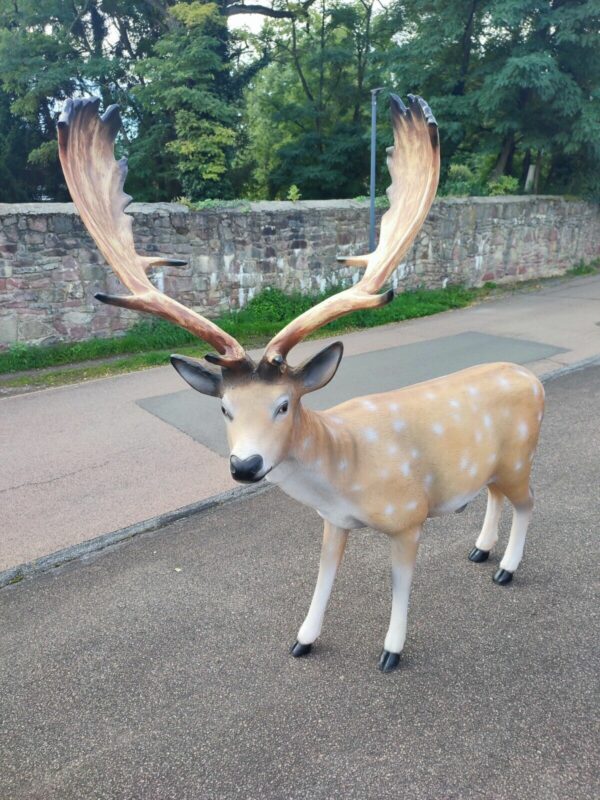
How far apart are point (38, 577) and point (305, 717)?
2279 mm

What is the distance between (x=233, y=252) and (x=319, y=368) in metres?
8.29

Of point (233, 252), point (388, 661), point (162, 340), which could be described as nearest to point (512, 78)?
point (233, 252)

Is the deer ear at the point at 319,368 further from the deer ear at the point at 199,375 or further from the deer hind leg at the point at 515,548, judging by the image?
the deer hind leg at the point at 515,548

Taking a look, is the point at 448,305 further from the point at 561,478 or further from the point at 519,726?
the point at 519,726

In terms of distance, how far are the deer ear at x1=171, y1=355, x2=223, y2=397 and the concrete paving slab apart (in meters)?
3.44

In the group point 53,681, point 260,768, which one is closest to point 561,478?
point 260,768

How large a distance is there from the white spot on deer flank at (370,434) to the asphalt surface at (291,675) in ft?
4.17

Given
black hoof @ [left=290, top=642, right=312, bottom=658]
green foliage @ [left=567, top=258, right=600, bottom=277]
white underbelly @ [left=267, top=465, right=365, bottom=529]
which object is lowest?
black hoof @ [left=290, top=642, right=312, bottom=658]

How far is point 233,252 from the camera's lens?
34.8 ft

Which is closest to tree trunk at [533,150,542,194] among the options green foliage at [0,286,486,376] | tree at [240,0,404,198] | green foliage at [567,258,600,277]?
green foliage at [567,258,600,277]

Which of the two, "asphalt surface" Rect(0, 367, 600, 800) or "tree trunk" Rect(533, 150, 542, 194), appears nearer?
"asphalt surface" Rect(0, 367, 600, 800)

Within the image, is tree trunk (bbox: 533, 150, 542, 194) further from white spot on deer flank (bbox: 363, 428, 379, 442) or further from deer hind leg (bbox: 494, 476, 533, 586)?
white spot on deer flank (bbox: 363, 428, 379, 442)

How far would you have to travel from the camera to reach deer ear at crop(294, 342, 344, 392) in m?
2.76

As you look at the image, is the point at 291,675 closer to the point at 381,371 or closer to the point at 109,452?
the point at 109,452
